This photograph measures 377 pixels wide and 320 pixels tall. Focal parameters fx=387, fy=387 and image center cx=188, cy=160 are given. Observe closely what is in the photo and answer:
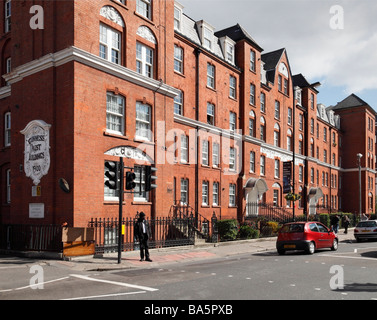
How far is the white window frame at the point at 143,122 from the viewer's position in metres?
20.2

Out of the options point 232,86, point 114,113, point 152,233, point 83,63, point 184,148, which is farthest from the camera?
point 232,86

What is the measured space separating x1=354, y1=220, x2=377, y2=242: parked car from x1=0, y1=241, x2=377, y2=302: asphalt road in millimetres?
11165

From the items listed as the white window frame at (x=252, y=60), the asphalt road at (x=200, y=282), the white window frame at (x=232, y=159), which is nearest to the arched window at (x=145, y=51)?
the asphalt road at (x=200, y=282)

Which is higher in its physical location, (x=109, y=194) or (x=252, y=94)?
(x=252, y=94)

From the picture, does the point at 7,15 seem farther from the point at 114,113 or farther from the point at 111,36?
the point at 114,113

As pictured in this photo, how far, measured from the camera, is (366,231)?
25.0m

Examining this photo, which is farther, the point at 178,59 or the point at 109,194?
the point at 178,59

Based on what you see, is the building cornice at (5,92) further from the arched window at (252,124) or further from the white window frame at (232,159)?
the arched window at (252,124)

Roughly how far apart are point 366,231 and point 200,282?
18.6 m

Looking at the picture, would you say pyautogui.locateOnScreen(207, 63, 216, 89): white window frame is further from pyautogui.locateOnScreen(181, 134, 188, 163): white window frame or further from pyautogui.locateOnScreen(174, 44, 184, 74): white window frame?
pyautogui.locateOnScreen(181, 134, 188, 163): white window frame

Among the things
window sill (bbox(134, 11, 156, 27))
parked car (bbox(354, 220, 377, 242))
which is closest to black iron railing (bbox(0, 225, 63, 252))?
window sill (bbox(134, 11, 156, 27))

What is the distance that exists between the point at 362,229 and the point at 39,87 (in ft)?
69.7

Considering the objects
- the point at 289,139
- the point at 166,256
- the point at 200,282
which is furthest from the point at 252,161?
the point at 200,282

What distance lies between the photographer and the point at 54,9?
59.0 ft
